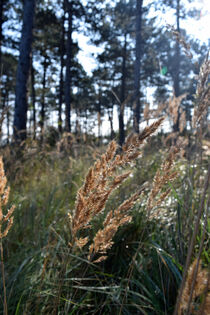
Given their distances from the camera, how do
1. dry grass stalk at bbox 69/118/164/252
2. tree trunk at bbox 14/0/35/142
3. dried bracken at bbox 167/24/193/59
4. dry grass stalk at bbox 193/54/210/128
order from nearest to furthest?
dry grass stalk at bbox 69/118/164/252 → dry grass stalk at bbox 193/54/210/128 → dried bracken at bbox 167/24/193/59 → tree trunk at bbox 14/0/35/142

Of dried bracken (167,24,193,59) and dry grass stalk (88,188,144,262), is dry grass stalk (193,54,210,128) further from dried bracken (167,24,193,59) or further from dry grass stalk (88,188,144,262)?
dry grass stalk (88,188,144,262)

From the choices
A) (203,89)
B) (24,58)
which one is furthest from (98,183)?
(24,58)

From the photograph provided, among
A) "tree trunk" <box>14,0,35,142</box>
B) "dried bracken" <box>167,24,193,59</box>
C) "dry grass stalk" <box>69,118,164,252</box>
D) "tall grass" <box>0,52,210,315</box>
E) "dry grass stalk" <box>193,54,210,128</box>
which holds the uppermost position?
"tree trunk" <box>14,0,35,142</box>

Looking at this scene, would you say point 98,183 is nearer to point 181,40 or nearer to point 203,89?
point 203,89

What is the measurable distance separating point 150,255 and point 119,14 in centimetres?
1865

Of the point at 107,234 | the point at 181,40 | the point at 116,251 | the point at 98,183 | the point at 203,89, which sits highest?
the point at 181,40

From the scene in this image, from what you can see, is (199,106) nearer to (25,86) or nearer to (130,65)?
(25,86)

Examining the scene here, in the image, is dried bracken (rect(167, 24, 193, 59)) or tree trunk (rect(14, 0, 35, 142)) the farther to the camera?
tree trunk (rect(14, 0, 35, 142))

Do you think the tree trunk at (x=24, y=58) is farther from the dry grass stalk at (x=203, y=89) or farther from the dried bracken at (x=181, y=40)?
the dry grass stalk at (x=203, y=89)

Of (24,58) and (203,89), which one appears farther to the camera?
(24,58)

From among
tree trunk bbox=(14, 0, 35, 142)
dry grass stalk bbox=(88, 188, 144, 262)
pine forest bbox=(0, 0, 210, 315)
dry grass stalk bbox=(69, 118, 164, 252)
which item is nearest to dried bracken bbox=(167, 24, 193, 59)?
pine forest bbox=(0, 0, 210, 315)

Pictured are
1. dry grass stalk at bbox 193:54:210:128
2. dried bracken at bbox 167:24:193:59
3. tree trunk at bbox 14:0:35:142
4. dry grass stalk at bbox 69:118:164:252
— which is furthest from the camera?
tree trunk at bbox 14:0:35:142

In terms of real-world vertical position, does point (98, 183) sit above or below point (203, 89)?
below

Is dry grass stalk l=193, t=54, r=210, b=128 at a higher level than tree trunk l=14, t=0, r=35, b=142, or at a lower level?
lower
